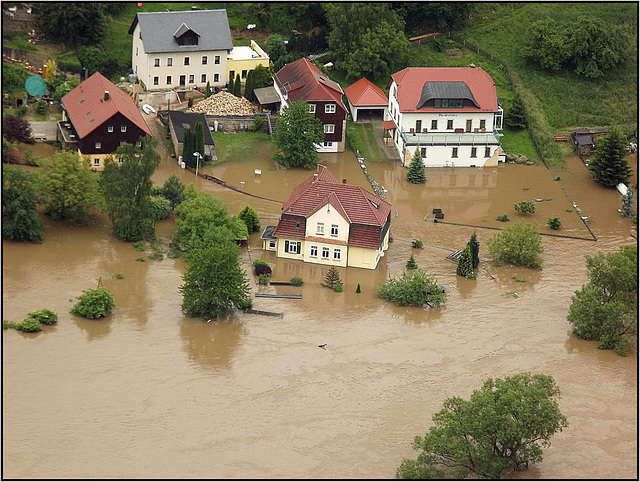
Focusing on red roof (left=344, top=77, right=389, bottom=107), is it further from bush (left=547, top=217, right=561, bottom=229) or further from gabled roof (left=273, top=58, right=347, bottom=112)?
bush (left=547, top=217, right=561, bottom=229)

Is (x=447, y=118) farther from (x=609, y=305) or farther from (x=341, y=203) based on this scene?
(x=609, y=305)

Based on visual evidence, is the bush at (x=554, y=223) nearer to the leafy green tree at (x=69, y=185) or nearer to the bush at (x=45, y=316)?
the leafy green tree at (x=69, y=185)

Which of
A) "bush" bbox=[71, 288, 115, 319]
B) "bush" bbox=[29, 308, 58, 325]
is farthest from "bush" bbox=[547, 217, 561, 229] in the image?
"bush" bbox=[29, 308, 58, 325]

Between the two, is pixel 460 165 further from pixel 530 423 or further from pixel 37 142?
pixel 530 423

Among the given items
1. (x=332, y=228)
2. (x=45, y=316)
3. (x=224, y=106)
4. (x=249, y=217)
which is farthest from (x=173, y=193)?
(x=45, y=316)

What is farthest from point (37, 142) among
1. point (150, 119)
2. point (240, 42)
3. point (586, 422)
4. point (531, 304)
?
Answer: point (586, 422)

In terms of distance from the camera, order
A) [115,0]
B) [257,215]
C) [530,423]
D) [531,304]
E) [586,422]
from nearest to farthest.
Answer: [530,423], [586,422], [531,304], [257,215], [115,0]
